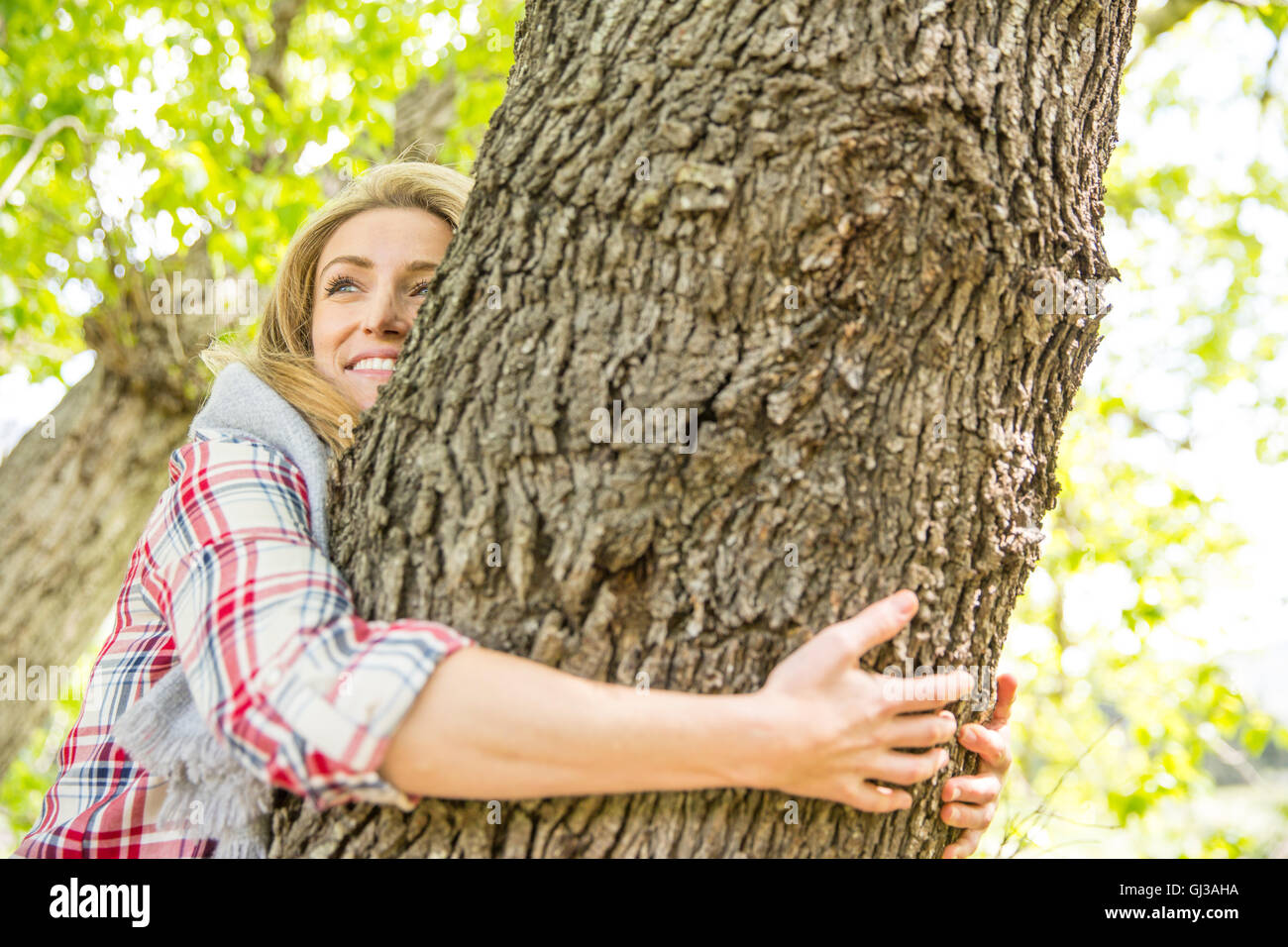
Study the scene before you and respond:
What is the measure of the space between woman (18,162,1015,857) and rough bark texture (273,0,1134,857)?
0.32ft

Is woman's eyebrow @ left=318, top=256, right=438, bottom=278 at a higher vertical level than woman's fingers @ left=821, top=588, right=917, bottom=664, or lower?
higher

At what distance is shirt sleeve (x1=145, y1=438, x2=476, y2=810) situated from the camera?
1.24 meters

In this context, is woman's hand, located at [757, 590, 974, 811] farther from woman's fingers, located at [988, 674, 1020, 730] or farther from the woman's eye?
the woman's eye

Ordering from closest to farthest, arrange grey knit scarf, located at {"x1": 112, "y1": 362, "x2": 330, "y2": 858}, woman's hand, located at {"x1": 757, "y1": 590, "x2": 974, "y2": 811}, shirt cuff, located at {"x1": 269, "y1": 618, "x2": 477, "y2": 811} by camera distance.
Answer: shirt cuff, located at {"x1": 269, "y1": 618, "x2": 477, "y2": 811} < woman's hand, located at {"x1": 757, "y1": 590, "x2": 974, "y2": 811} < grey knit scarf, located at {"x1": 112, "y1": 362, "x2": 330, "y2": 858}

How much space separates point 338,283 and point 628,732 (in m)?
1.52

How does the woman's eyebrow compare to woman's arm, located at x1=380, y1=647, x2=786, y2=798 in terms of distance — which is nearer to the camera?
woman's arm, located at x1=380, y1=647, x2=786, y2=798

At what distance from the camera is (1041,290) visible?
5.15ft

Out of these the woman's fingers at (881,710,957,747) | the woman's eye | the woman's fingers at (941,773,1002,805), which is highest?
the woman's eye

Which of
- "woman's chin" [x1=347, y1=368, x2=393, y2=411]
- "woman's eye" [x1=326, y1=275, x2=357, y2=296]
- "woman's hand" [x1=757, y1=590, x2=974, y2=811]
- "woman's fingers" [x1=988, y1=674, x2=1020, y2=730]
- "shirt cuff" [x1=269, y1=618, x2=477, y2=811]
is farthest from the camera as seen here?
"woman's eye" [x1=326, y1=275, x2=357, y2=296]

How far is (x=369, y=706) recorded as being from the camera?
4.06ft

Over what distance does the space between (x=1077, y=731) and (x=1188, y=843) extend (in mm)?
5540

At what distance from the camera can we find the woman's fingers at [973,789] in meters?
1.63

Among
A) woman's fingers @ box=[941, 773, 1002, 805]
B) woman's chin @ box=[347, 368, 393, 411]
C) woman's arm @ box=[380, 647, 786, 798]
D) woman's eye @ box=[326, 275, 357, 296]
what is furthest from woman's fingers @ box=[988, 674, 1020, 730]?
woman's eye @ box=[326, 275, 357, 296]
